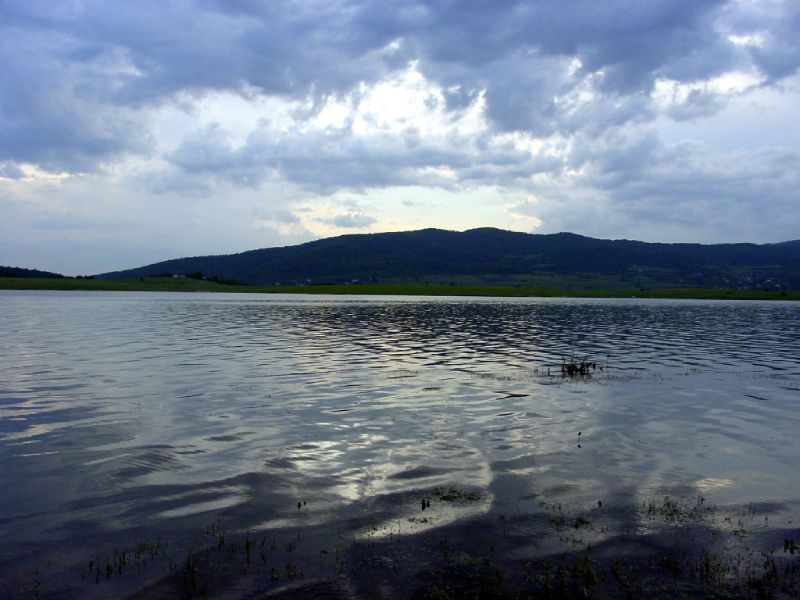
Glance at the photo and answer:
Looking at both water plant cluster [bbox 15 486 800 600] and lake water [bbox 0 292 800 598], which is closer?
water plant cluster [bbox 15 486 800 600]

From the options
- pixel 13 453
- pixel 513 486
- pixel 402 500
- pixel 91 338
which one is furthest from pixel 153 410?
pixel 91 338

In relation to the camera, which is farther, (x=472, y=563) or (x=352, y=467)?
(x=352, y=467)

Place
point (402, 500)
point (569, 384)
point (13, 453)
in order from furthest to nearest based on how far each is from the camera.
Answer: point (569, 384) < point (13, 453) < point (402, 500)

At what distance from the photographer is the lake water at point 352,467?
1109cm

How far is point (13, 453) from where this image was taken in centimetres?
1753

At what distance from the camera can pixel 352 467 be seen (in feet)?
55.4

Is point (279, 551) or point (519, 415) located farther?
point (519, 415)

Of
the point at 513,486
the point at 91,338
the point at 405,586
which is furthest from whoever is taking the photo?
the point at 91,338

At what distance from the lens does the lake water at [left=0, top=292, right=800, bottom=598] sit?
11086 millimetres

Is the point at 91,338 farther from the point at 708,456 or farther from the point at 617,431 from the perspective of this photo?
the point at 708,456

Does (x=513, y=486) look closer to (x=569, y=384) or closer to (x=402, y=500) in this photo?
(x=402, y=500)

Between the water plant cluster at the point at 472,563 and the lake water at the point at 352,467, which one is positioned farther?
the lake water at the point at 352,467

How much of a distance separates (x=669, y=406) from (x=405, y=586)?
20.1 m

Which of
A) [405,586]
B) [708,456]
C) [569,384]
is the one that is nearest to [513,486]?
[405,586]
